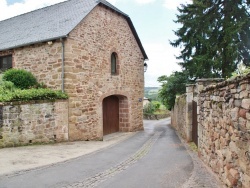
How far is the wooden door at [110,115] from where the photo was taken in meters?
15.0

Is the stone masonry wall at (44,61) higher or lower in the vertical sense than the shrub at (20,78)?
higher

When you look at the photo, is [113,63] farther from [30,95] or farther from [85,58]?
[30,95]

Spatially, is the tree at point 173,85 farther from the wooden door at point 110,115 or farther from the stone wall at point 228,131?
the stone wall at point 228,131

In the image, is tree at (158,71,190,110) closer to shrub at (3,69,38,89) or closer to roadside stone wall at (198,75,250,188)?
shrub at (3,69,38,89)

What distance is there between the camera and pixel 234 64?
48.5ft

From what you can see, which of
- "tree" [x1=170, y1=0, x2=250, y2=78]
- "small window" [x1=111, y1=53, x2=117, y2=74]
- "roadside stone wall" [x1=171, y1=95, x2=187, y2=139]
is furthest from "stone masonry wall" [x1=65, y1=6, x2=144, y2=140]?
"tree" [x1=170, y1=0, x2=250, y2=78]

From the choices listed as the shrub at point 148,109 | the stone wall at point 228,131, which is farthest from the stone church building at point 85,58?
the shrub at point 148,109

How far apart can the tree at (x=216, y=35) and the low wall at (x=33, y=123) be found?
8749 millimetres

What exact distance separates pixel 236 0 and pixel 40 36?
11.5 meters

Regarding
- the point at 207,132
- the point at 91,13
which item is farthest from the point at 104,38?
the point at 207,132

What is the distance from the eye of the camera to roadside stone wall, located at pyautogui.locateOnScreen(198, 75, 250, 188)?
3199 millimetres

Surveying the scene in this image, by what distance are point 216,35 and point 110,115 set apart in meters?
8.34

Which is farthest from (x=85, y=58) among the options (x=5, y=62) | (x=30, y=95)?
(x=5, y=62)

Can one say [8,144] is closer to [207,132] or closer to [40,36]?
[40,36]
